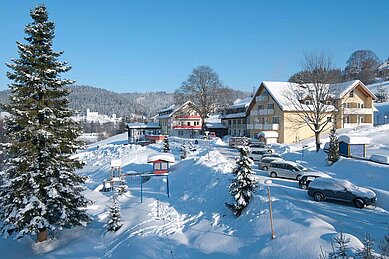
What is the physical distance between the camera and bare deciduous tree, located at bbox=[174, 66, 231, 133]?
65.1 metres

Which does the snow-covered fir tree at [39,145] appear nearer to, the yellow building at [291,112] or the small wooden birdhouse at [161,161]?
the small wooden birdhouse at [161,161]

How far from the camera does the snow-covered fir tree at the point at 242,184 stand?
54.9ft

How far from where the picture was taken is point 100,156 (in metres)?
52.1

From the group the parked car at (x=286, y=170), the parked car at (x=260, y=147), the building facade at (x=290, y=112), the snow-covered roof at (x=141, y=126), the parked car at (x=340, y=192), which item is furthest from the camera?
the snow-covered roof at (x=141, y=126)

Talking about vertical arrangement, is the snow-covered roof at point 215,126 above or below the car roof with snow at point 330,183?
above

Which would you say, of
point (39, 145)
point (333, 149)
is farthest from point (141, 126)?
point (39, 145)

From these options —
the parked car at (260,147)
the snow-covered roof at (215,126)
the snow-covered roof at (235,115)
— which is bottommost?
the parked car at (260,147)

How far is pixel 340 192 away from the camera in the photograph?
17.4 meters

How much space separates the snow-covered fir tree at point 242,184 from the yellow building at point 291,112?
33618mm

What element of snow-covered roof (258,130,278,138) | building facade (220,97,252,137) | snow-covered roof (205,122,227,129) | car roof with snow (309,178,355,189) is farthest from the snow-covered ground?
snow-covered roof (205,122,227,129)

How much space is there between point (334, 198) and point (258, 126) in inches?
1478

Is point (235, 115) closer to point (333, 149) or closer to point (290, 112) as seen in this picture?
point (290, 112)

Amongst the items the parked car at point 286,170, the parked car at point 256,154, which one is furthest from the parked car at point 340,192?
the parked car at point 256,154

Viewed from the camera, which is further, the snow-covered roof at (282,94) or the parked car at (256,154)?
the snow-covered roof at (282,94)
